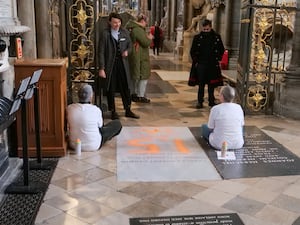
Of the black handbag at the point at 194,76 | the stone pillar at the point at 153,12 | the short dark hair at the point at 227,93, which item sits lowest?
the black handbag at the point at 194,76

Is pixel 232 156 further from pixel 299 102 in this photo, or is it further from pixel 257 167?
pixel 299 102

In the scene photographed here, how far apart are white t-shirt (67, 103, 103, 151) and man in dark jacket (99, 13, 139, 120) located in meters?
1.24

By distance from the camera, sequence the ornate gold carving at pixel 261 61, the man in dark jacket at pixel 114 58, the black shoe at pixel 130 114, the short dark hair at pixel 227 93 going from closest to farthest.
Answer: the short dark hair at pixel 227 93
the man in dark jacket at pixel 114 58
the black shoe at pixel 130 114
the ornate gold carving at pixel 261 61

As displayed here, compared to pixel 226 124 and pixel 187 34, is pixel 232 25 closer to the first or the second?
pixel 187 34

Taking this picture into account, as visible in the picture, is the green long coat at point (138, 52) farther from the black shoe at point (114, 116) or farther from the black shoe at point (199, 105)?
the black shoe at point (114, 116)

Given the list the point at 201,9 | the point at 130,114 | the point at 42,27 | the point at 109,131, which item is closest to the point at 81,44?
the point at 42,27

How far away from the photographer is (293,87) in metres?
6.37

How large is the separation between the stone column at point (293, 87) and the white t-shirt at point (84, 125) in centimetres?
317

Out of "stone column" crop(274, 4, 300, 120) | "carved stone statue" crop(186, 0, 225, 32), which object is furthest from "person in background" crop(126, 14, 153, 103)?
"carved stone statue" crop(186, 0, 225, 32)

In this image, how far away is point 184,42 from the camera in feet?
51.2

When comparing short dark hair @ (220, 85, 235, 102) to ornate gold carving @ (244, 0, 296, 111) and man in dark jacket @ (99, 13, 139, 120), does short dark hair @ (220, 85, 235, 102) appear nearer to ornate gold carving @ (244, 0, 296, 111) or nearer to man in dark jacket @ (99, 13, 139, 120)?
man in dark jacket @ (99, 13, 139, 120)

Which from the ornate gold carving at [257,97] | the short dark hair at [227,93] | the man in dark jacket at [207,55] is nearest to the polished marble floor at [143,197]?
the short dark hair at [227,93]

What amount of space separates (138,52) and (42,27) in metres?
1.58

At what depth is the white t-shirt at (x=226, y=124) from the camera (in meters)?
4.61
